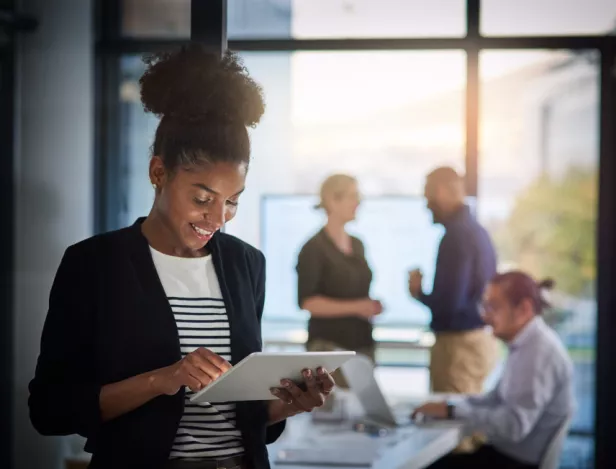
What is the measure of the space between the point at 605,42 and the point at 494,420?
8.89 feet

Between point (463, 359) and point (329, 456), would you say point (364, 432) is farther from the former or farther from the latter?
point (463, 359)

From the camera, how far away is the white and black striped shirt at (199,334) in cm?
166

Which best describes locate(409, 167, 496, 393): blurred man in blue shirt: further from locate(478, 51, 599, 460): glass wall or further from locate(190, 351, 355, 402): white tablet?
locate(190, 351, 355, 402): white tablet

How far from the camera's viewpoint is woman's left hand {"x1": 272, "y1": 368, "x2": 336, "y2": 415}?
5.51 ft

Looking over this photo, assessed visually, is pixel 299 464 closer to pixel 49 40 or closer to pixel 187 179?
pixel 187 179

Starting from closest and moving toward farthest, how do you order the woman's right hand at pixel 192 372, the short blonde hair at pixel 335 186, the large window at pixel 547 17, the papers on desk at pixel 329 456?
the woman's right hand at pixel 192 372, the papers on desk at pixel 329 456, the short blonde hair at pixel 335 186, the large window at pixel 547 17

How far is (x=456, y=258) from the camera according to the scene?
4375mm

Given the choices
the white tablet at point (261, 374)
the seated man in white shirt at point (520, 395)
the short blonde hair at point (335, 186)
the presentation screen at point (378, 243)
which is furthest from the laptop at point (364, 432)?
the presentation screen at point (378, 243)

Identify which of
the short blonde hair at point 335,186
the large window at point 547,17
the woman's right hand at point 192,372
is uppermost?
the large window at point 547,17

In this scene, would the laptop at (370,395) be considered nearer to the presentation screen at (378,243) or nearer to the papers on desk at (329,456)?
the papers on desk at (329,456)

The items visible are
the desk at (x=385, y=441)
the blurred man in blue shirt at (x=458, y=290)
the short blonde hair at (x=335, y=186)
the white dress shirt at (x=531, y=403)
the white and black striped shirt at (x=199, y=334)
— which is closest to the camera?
the white and black striped shirt at (x=199, y=334)

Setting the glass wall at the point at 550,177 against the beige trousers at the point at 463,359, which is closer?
the beige trousers at the point at 463,359

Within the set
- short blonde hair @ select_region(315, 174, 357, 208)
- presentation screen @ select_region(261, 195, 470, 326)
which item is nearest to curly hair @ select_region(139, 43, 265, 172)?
short blonde hair @ select_region(315, 174, 357, 208)

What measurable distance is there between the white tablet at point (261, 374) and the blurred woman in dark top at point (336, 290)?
2759mm
